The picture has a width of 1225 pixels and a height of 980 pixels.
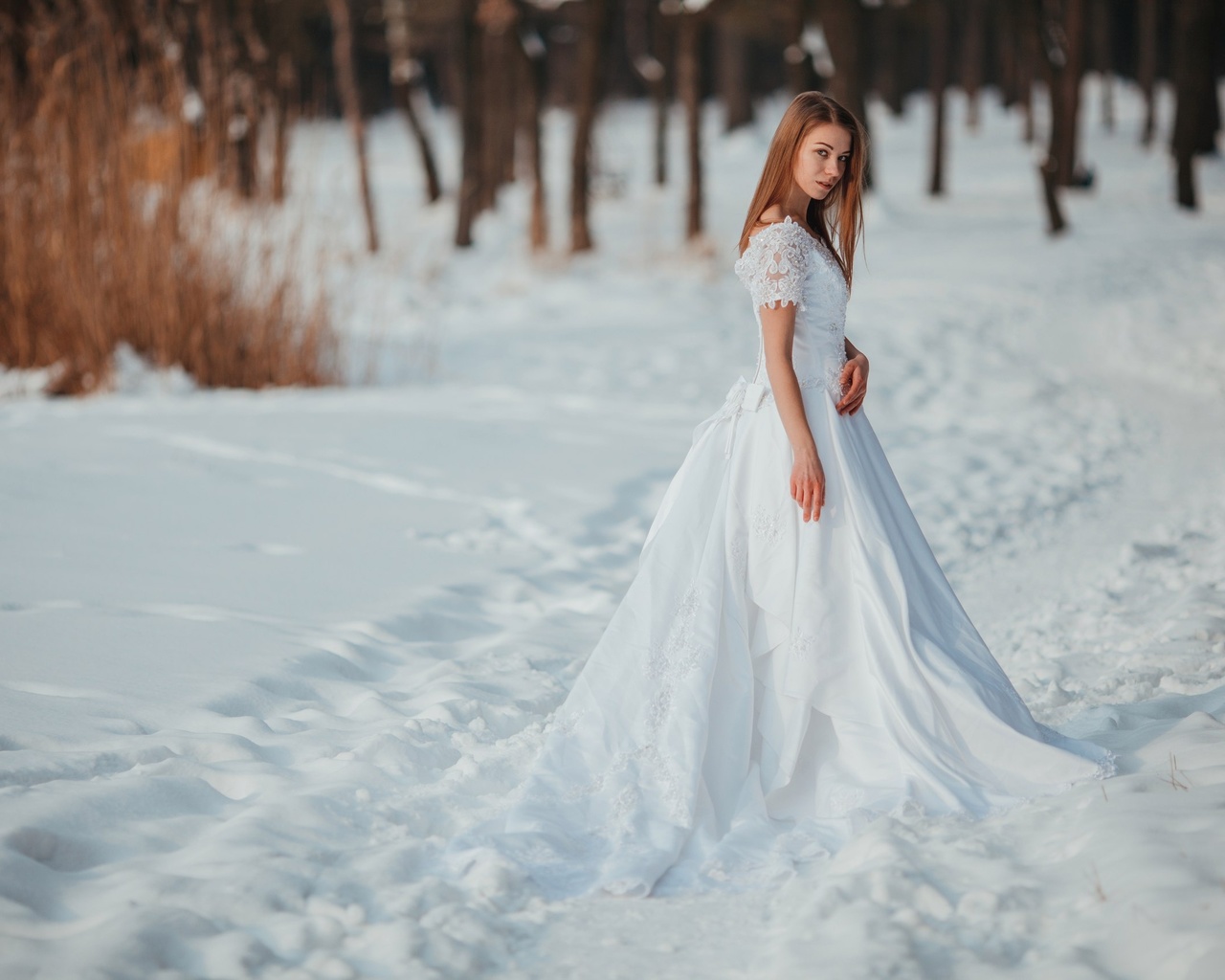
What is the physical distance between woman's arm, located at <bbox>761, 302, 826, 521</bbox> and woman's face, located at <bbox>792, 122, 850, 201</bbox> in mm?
321

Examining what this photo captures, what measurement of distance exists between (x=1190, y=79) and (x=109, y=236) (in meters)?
14.5

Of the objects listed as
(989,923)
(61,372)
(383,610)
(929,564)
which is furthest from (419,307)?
(989,923)

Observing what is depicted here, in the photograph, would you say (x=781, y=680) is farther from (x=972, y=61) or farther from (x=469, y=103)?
(x=972, y=61)

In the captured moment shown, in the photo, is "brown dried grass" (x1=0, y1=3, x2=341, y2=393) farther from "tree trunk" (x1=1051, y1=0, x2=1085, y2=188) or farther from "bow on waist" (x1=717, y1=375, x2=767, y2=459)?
"tree trunk" (x1=1051, y1=0, x2=1085, y2=188)

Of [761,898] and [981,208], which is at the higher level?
[981,208]

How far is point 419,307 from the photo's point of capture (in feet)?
37.7

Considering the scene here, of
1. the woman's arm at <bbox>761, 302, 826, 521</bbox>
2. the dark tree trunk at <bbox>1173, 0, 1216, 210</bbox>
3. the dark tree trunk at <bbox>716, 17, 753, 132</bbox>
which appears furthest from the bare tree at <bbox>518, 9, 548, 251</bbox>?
the woman's arm at <bbox>761, 302, 826, 521</bbox>

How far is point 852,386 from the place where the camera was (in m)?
2.88

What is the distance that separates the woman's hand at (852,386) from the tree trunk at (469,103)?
13.1m

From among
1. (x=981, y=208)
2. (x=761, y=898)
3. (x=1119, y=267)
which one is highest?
(x=981, y=208)

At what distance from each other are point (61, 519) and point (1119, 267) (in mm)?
11555

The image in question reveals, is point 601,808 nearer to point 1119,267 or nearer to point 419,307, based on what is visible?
point 419,307

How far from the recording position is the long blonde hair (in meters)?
2.78

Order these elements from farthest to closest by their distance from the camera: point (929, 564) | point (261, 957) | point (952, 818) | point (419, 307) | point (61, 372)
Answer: point (419, 307), point (61, 372), point (929, 564), point (952, 818), point (261, 957)
